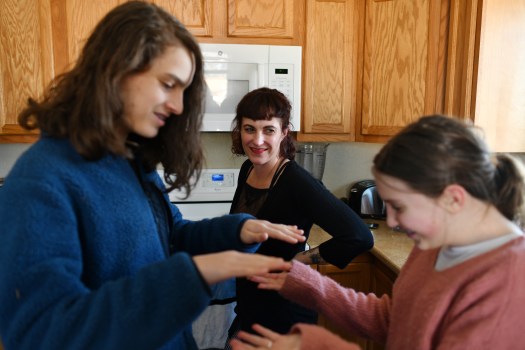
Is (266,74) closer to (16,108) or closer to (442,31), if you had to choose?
(442,31)

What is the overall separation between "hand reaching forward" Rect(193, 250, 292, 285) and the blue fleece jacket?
26 millimetres

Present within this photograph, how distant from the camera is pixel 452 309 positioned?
739 millimetres

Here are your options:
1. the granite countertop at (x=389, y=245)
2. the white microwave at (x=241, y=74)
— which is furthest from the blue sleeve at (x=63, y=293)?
the white microwave at (x=241, y=74)

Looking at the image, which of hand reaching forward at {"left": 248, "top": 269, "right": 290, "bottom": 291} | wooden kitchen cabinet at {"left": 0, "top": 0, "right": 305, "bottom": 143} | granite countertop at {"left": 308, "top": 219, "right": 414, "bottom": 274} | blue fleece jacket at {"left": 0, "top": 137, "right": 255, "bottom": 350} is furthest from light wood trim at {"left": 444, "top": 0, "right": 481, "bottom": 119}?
blue fleece jacket at {"left": 0, "top": 137, "right": 255, "bottom": 350}

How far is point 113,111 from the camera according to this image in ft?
2.39

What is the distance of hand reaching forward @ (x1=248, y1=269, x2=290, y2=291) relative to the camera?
105 centimetres

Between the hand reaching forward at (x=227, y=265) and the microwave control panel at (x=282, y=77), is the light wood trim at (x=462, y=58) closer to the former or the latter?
the microwave control panel at (x=282, y=77)

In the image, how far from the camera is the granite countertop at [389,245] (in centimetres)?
178

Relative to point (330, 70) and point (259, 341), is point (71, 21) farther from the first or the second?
point (259, 341)

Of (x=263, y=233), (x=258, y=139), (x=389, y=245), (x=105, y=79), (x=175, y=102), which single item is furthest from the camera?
(x=389, y=245)

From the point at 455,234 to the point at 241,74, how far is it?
1632 mm

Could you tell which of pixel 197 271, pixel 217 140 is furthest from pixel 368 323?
pixel 217 140

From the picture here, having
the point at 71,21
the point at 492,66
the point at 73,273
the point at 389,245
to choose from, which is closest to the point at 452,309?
the point at 73,273

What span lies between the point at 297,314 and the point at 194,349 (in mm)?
492
